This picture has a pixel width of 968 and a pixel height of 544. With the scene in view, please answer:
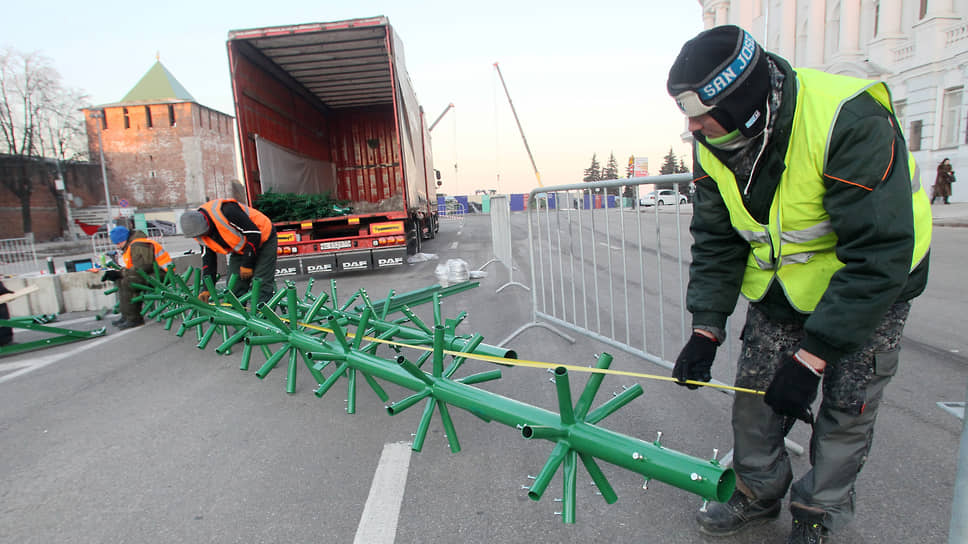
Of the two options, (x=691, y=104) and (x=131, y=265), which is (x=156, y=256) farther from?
(x=691, y=104)

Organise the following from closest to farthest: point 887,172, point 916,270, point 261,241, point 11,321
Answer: point 887,172
point 916,270
point 11,321
point 261,241

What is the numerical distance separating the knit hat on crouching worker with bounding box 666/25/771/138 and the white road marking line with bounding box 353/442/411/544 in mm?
1966

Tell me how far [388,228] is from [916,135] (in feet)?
73.0

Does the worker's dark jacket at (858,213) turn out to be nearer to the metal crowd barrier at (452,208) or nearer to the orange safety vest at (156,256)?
the orange safety vest at (156,256)

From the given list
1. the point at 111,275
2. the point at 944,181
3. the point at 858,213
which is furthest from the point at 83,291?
the point at 944,181

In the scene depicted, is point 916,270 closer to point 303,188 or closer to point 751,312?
point 751,312

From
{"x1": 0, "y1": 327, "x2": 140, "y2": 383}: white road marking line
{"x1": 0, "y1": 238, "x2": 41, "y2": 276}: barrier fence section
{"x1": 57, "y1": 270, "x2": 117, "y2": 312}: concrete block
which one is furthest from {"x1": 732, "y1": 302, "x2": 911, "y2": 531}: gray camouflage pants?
{"x1": 0, "y1": 238, "x2": 41, "y2": 276}: barrier fence section

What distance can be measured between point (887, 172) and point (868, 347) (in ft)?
1.92

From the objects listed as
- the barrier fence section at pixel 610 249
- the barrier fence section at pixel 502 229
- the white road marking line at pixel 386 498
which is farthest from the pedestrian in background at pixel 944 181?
the white road marking line at pixel 386 498

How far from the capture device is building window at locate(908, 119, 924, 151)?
20.2 metres

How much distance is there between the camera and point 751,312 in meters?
2.01

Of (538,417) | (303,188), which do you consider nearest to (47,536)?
(538,417)

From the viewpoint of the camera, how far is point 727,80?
1506mm

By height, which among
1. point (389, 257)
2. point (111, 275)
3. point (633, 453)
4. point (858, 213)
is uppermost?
point (858, 213)
